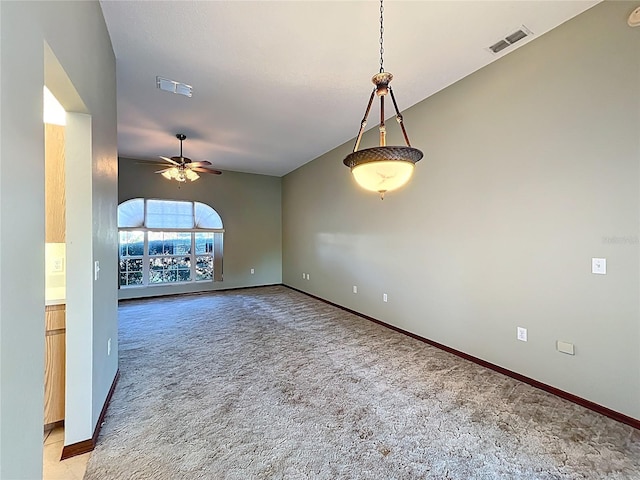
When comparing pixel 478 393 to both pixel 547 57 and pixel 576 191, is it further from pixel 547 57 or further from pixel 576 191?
pixel 547 57

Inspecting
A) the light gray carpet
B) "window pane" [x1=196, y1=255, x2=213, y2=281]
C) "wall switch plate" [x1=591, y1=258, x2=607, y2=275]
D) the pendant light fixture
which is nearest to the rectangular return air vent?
the pendant light fixture

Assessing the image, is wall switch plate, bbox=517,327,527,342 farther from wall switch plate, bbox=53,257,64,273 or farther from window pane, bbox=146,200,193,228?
window pane, bbox=146,200,193,228

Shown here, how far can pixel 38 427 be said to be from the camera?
1.05m

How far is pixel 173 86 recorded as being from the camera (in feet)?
10.4

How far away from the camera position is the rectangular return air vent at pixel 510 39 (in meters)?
2.42

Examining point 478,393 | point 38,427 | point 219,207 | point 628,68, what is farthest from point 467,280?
point 219,207

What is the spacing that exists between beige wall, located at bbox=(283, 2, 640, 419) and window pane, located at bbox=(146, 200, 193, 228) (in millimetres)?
4819

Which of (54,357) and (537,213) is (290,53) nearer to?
(537,213)

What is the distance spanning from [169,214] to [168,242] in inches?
25.0

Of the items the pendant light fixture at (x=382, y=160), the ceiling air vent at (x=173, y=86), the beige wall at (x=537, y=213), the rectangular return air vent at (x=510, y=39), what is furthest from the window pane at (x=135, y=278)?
the rectangular return air vent at (x=510, y=39)

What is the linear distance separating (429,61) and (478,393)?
304cm

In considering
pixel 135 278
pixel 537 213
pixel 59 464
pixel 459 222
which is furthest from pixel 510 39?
pixel 135 278

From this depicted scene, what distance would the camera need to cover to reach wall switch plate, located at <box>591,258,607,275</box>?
7.20ft

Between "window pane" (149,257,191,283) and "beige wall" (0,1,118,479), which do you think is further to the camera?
"window pane" (149,257,191,283)
